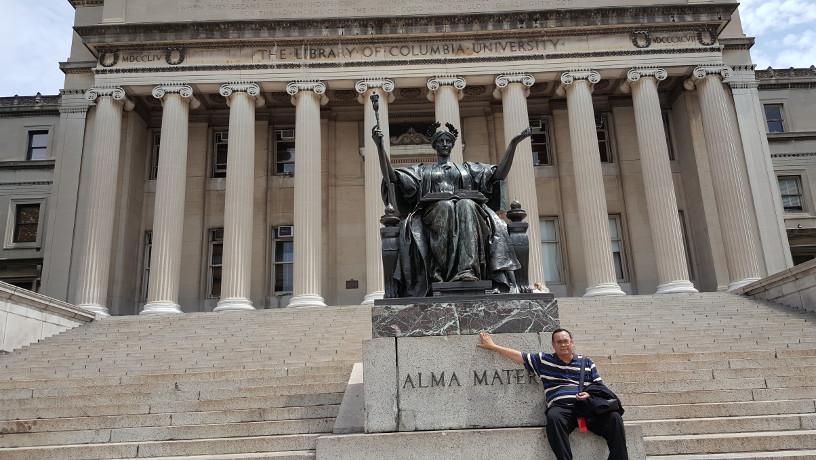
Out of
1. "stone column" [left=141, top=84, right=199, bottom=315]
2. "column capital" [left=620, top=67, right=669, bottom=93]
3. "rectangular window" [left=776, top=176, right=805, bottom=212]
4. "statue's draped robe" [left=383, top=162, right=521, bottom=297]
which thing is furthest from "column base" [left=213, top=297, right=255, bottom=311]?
"rectangular window" [left=776, top=176, right=805, bottom=212]

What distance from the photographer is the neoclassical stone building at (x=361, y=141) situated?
21719 millimetres

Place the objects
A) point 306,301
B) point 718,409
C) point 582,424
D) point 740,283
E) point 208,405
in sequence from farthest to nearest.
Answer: point 740,283
point 306,301
point 208,405
point 718,409
point 582,424

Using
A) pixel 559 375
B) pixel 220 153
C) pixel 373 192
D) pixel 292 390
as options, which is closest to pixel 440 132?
pixel 559 375

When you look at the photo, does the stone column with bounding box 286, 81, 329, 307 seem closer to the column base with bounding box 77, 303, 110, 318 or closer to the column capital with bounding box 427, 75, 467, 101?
the column capital with bounding box 427, 75, 467, 101

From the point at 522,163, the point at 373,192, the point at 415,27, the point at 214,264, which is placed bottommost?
the point at 214,264

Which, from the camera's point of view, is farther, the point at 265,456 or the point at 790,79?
the point at 790,79

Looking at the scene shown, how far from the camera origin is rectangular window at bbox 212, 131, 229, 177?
26531 mm

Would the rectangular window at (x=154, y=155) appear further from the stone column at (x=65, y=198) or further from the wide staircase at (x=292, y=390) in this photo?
the wide staircase at (x=292, y=390)

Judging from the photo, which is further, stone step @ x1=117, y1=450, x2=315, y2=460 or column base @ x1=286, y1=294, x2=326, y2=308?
column base @ x1=286, y1=294, x2=326, y2=308

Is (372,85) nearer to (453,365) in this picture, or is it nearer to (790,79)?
(453,365)

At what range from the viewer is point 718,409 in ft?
24.4

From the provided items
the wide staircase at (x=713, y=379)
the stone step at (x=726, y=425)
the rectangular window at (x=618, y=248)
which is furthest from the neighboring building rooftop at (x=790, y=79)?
the stone step at (x=726, y=425)

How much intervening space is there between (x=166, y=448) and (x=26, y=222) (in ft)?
94.6

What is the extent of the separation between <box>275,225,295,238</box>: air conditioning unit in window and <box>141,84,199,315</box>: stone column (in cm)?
441
